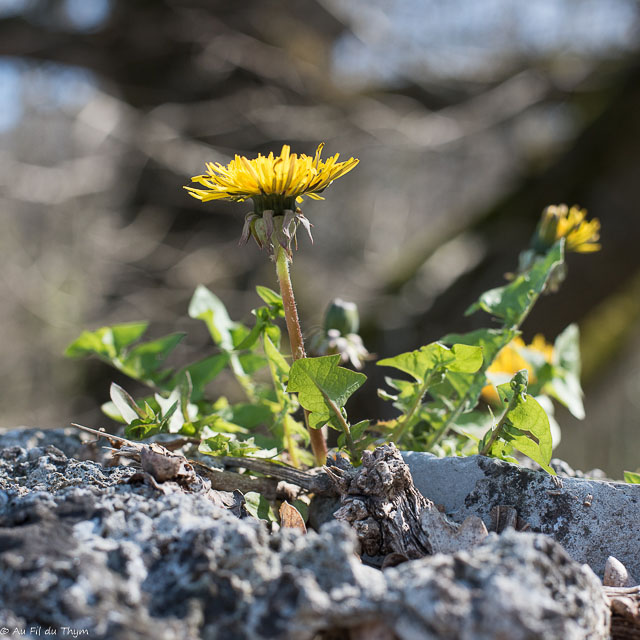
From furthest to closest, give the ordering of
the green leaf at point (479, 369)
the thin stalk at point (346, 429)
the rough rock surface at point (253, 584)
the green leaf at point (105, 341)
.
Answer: the green leaf at point (105, 341) < the green leaf at point (479, 369) < the thin stalk at point (346, 429) < the rough rock surface at point (253, 584)

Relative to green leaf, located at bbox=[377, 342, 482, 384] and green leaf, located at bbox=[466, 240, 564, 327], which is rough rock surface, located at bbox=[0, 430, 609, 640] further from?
green leaf, located at bbox=[466, 240, 564, 327]

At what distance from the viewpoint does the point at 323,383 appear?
2.24 ft

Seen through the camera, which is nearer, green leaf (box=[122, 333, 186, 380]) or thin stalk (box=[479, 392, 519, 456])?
thin stalk (box=[479, 392, 519, 456])

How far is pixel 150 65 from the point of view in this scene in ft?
12.8

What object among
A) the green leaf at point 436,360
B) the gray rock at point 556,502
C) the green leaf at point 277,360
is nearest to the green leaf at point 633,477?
the gray rock at point 556,502

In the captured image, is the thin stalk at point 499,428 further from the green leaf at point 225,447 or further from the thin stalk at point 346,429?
the green leaf at point 225,447

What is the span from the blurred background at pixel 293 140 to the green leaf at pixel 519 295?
2048 mm

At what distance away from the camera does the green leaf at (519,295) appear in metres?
0.88

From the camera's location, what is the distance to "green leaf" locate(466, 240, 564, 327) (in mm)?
880

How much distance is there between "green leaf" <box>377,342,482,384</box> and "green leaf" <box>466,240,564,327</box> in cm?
15

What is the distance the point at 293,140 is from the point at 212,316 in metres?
3.09

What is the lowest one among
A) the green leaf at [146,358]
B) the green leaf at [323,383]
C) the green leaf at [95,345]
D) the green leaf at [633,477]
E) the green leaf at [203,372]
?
the green leaf at [633,477]

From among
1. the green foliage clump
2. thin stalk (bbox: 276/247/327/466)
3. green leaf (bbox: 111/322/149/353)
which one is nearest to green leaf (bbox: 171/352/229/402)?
the green foliage clump

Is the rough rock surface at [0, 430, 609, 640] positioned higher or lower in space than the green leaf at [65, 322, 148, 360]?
lower
